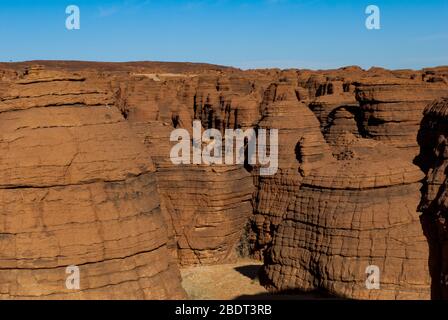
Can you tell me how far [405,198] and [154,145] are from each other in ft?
32.8

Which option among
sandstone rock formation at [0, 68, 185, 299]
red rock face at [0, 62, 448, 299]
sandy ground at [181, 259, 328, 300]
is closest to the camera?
sandstone rock formation at [0, 68, 185, 299]

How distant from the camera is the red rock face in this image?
11758 mm

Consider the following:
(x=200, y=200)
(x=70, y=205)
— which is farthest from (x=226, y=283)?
(x=70, y=205)

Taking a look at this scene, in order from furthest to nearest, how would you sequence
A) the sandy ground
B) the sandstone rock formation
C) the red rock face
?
the sandy ground
the red rock face
the sandstone rock formation

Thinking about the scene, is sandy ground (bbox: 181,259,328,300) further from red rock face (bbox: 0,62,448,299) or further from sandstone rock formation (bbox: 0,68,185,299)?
sandstone rock formation (bbox: 0,68,185,299)

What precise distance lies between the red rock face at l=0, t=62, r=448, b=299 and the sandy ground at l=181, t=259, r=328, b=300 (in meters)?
0.56

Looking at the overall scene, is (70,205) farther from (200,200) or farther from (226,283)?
(200,200)

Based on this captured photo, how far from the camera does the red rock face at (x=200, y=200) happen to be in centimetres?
1176

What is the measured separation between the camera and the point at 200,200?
22062 millimetres

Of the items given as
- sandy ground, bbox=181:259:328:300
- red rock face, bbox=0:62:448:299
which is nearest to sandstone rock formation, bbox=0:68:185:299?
red rock face, bbox=0:62:448:299

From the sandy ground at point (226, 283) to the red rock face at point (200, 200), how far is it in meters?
0.56

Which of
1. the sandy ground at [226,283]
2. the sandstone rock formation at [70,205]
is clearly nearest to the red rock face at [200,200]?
the sandstone rock formation at [70,205]

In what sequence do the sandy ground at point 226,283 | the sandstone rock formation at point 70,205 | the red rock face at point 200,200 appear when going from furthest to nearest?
the sandy ground at point 226,283 < the red rock face at point 200,200 < the sandstone rock formation at point 70,205

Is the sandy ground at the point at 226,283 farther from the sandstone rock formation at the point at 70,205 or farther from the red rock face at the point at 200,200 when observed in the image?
the sandstone rock formation at the point at 70,205
